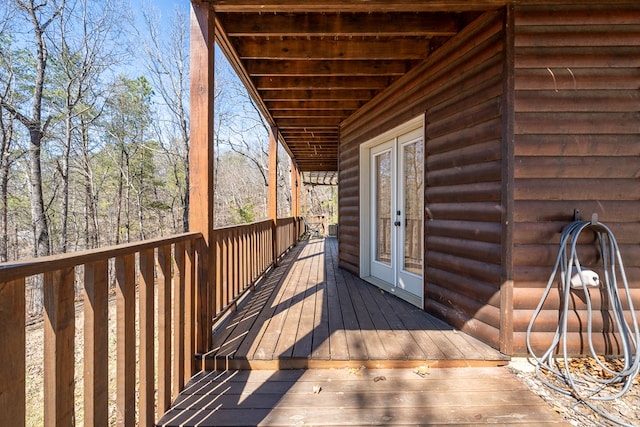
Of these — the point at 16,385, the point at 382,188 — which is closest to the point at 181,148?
the point at 382,188

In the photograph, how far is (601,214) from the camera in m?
2.11

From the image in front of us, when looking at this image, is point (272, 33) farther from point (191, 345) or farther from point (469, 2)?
point (191, 345)

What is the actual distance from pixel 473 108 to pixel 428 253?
4.54ft

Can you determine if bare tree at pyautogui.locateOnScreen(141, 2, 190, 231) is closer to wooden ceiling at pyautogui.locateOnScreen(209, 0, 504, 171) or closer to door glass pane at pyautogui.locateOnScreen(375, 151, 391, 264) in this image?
wooden ceiling at pyautogui.locateOnScreen(209, 0, 504, 171)

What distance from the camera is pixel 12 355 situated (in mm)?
896

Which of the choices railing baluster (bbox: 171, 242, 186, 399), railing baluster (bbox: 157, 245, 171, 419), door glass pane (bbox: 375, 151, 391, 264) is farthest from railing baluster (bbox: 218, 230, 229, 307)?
door glass pane (bbox: 375, 151, 391, 264)

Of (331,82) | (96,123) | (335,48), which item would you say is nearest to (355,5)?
(335,48)

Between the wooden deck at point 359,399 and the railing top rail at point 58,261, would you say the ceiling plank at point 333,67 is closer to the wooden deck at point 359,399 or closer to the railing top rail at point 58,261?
the railing top rail at point 58,261

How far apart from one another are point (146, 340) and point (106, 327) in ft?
1.17

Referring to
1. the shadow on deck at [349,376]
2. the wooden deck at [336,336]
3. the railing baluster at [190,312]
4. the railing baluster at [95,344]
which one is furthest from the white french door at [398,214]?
the railing baluster at [95,344]

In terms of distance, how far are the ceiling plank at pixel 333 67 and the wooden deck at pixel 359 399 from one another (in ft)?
9.57

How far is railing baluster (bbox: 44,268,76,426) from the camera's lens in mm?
1011

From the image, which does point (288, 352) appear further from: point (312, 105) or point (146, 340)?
point (312, 105)

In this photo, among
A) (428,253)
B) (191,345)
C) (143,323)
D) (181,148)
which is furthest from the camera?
(181,148)
